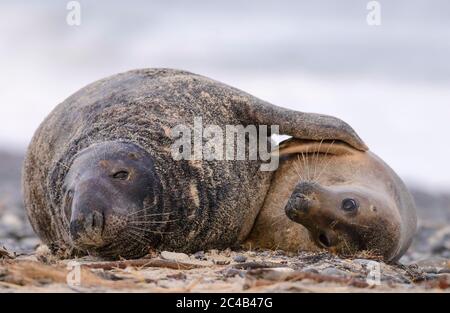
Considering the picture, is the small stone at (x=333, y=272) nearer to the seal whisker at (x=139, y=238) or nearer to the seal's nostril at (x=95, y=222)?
the seal whisker at (x=139, y=238)

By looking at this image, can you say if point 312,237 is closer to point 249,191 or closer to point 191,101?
point 249,191

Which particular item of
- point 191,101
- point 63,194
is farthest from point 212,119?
point 63,194

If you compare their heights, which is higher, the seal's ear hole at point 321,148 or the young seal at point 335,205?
the seal's ear hole at point 321,148

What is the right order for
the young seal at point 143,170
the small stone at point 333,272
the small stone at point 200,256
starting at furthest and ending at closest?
the small stone at point 200,256
the young seal at point 143,170
the small stone at point 333,272

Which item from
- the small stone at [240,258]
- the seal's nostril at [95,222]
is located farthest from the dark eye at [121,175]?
the small stone at [240,258]

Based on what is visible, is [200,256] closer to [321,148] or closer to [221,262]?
[221,262]

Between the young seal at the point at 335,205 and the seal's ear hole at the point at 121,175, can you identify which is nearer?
the seal's ear hole at the point at 121,175

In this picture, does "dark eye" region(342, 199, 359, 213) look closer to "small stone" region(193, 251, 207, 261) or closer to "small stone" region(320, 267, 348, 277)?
"small stone" region(193, 251, 207, 261)

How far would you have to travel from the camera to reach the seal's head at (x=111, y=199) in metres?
8.27

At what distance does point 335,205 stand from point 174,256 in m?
1.70

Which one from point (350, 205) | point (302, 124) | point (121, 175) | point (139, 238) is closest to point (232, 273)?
point (139, 238)

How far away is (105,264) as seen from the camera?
817 centimetres

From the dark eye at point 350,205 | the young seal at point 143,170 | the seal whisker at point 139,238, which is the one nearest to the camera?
the young seal at point 143,170

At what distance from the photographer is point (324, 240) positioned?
32.3ft
